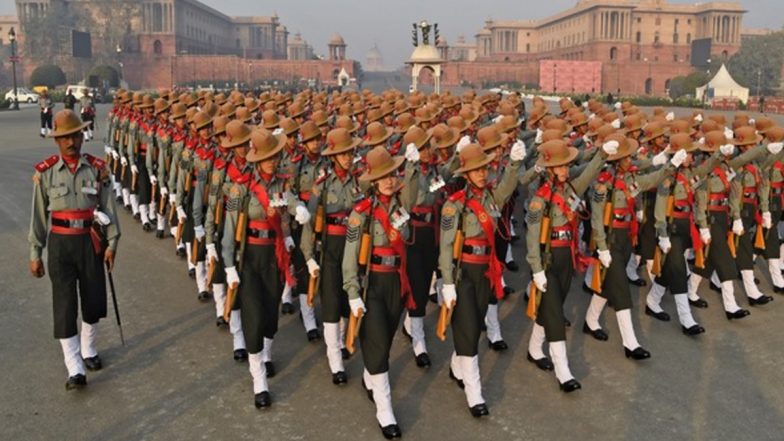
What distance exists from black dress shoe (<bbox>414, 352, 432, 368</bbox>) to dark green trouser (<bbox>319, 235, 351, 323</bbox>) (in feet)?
2.76

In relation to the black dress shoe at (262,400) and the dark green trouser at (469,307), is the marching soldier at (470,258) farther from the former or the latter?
the black dress shoe at (262,400)

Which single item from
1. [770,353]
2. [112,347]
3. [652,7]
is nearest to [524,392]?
[770,353]

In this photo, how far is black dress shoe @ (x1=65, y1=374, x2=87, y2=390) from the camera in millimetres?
5941

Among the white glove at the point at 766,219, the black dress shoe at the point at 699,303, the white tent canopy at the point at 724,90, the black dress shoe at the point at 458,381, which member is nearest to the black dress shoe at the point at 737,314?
the black dress shoe at the point at 699,303

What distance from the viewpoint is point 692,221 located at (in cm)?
759

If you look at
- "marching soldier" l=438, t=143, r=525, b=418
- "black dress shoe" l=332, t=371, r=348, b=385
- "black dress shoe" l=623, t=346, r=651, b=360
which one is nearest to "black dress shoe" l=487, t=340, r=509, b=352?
"black dress shoe" l=623, t=346, r=651, b=360

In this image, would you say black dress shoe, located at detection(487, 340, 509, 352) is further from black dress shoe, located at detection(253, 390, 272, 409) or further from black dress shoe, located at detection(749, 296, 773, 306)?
black dress shoe, located at detection(749, 296, 773, 306)

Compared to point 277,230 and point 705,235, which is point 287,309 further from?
point 705,235

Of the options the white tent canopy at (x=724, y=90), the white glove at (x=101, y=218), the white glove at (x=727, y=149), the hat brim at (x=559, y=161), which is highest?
the white tent canopy at (x=724, y=90)

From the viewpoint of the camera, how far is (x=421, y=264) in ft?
21.8

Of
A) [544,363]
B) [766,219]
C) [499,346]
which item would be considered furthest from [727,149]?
[499,346]

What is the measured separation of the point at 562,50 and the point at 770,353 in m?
118

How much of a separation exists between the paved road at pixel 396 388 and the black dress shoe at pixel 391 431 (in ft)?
0.31

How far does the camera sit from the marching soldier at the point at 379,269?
522 cm
